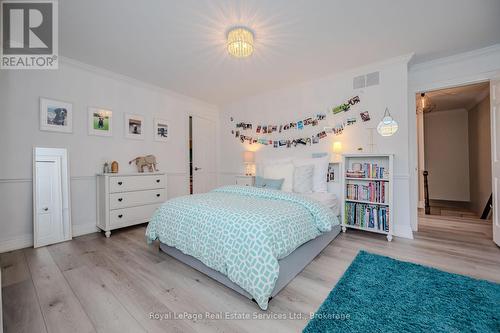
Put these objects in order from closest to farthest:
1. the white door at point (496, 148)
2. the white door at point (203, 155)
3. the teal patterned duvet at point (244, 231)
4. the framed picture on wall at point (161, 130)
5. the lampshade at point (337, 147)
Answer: the teal patterned duvet at point (244, 231), the white door at point (496, 148), the lampshade at point (337, 147), the framed picture on wall at point (161, 130), the white door at point (203, 155)

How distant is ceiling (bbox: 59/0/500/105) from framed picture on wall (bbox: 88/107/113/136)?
2.20ft

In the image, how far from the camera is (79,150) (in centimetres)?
292

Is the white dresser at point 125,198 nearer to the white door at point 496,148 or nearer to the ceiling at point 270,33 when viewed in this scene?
the ceiling at point 270,33

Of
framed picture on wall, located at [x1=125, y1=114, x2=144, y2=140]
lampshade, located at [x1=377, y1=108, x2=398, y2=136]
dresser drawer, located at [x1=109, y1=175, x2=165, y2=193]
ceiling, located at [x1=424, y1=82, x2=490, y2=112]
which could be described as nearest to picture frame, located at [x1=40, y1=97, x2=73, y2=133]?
framed picture on wall, located at [x1=125, y1=114, x2=144, y2=140]

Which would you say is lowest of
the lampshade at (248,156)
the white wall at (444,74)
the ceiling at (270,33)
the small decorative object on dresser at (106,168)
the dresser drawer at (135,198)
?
the dresser drawer at (135,198)

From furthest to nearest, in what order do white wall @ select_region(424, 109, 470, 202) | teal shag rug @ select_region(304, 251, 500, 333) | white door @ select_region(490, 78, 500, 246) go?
white wall @ select_region(424, 109, 470, 202) < white door @ select_region(490, 78, 500, 246) < teal shag rug @ select_region(304, 251, 500, 333)

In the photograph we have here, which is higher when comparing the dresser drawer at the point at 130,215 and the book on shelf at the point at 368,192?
the book on shelf at the point at 368,192

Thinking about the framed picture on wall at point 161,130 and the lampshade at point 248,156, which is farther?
the lampshade at point 248,156

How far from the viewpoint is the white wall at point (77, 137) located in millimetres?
2408

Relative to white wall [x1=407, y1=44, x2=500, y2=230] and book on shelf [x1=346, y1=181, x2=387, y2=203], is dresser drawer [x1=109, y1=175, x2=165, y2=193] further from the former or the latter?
white wall [x1=407, y1=44, x2=500, y2=230]

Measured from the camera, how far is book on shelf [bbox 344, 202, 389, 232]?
2684mm

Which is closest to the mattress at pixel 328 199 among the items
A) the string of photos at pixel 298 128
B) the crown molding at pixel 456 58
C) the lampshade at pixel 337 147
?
the lampshade at pixel 337 147

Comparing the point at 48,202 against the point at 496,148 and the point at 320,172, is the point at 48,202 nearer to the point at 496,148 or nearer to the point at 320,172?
the point at 320,172

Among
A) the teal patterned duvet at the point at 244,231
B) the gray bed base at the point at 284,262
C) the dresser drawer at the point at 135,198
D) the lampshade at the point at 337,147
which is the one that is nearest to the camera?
the teal patterned duvet at the point at 244,231
